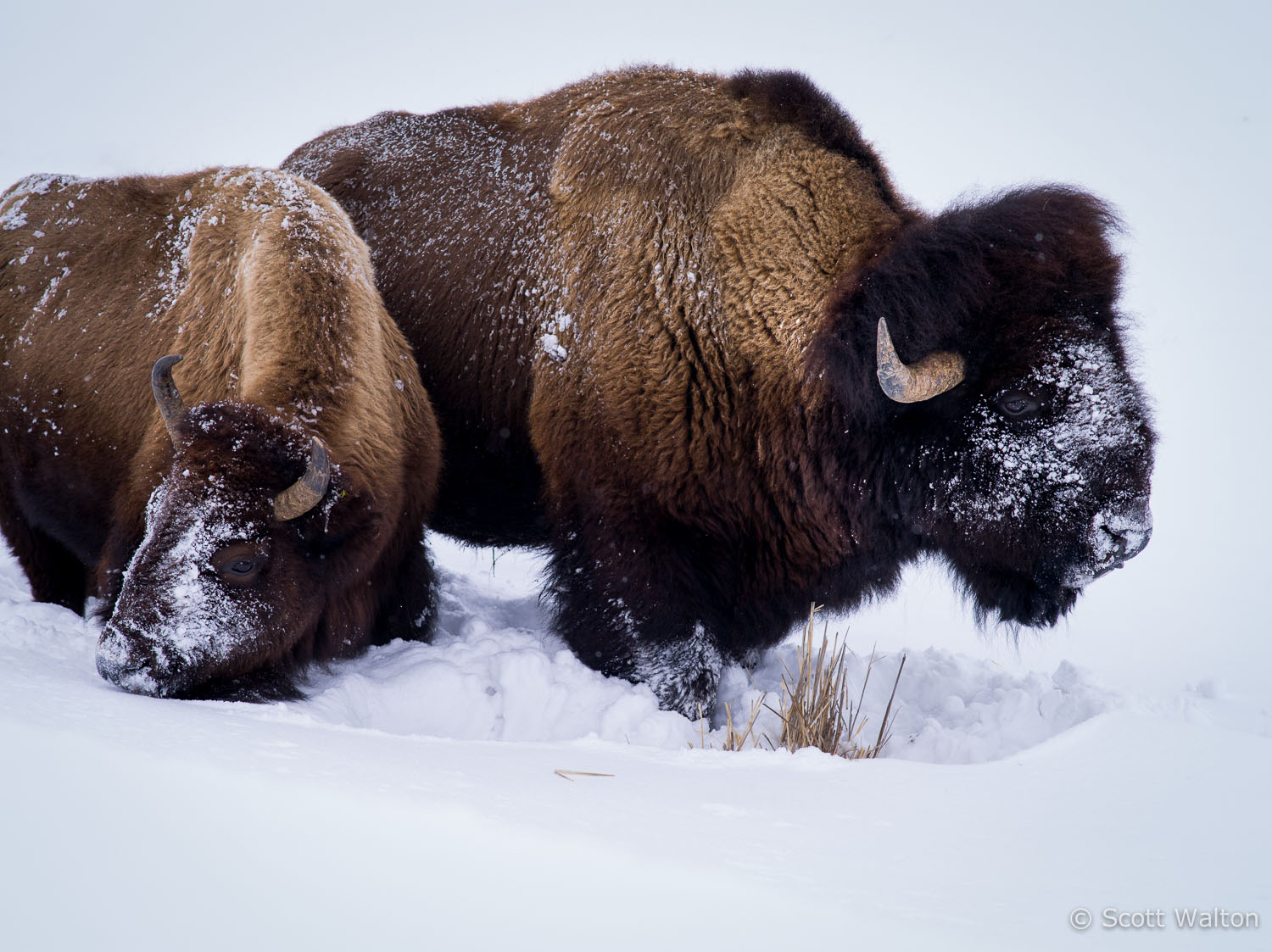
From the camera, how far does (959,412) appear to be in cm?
387

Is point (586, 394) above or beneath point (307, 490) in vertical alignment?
above

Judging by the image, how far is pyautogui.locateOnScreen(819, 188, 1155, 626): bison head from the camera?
3.71m

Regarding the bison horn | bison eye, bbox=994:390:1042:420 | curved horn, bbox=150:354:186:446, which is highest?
the bison horn

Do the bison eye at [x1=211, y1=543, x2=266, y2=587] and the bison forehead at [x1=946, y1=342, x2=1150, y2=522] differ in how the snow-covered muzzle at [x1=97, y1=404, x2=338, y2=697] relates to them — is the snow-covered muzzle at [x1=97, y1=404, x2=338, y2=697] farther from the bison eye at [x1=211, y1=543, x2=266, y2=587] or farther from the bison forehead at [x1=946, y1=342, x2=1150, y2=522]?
the bison forehead at [x1=946, y1=342, x2=1150, y2=522]

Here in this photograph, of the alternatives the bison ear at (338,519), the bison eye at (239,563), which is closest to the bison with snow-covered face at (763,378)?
the bison ear at (338,519)

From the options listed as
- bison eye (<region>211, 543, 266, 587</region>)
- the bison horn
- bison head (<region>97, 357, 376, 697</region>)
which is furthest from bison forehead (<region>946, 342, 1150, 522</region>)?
bison eye (<region>211, 543, 266, 587</region>)

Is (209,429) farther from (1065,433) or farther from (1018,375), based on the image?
(1065,433)

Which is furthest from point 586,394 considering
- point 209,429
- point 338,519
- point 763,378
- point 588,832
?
point 588,832

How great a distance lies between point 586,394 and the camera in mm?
4195

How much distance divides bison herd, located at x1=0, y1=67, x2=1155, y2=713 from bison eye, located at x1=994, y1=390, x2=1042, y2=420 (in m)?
0.01

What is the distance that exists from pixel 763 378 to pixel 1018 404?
1.03 metres

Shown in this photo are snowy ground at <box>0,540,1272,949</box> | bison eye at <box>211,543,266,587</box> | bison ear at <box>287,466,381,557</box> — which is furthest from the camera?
bison ear at <box>287,466,381,557</box>

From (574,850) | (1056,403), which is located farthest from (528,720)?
(1056,403)

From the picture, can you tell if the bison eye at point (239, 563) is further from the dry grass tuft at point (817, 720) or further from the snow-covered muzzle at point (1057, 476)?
the snow-covered muzzle at point (1057, 476)
